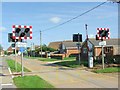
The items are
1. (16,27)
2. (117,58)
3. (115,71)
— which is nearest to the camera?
(16,27)

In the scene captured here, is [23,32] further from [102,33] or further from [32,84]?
[102,33]

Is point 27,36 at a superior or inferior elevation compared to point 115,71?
superior

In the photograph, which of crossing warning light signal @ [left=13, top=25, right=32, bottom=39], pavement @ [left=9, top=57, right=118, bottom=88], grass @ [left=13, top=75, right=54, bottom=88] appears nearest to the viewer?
grass @ [left=13, top=75, right=54, bottom=88]

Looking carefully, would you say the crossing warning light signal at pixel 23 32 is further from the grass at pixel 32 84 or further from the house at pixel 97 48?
the house at pixel 97 48

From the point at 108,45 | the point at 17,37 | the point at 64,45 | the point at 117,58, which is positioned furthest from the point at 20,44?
the point at 64,45

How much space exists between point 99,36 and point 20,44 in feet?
23.7

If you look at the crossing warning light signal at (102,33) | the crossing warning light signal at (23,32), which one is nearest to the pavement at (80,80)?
the crossing warning light signal at (23,32)

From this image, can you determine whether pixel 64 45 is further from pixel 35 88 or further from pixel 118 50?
pixel 35 88

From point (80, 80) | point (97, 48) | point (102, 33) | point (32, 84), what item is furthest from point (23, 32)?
point (97, 48)

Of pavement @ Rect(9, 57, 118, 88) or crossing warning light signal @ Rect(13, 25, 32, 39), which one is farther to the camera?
crossing warning light signal @ Rect(13, 25, 32, 39)

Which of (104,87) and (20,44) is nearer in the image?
(104,87)

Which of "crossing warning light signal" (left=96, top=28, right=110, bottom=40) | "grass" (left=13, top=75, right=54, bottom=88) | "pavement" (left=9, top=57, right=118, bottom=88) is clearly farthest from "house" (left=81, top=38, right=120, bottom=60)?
"grass" (left=13, top=75, right=54, bottom=88)

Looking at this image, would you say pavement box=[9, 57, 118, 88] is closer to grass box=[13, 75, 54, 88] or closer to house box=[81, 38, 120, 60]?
grass box=[13, 75, 54, 88]

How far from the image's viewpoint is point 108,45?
177 feet
